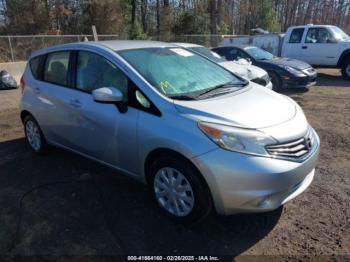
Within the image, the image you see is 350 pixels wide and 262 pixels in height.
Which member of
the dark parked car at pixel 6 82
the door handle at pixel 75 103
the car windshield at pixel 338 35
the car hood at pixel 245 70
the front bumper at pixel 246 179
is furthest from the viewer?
the car windshield at pixel 338 35

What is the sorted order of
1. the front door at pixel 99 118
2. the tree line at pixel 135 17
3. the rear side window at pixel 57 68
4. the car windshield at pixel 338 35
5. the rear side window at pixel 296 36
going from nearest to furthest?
1. the front door at pixel 99 118
2. the rear side window at pixel 57 68
3. the car windshield at pixel 338 35
4. the rear side window at pixel 296 36
5. the tree line at pixel 135 17

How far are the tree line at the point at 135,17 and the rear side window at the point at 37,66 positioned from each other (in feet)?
51.2

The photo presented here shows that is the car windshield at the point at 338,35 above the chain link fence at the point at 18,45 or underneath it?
above

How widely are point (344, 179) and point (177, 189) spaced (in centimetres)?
221

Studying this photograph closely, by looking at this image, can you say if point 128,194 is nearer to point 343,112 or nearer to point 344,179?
point 344,179

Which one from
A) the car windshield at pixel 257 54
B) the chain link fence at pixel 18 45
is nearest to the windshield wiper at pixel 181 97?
the car windshield at pixel 257 54

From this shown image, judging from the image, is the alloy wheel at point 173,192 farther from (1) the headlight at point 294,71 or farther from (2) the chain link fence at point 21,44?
(2) the chain link fence at point 21,44

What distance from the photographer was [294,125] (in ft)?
10.5

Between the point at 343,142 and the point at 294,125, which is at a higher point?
the point at 294,125

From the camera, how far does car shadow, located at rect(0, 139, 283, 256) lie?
306 cm

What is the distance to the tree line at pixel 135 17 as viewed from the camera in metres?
18.9

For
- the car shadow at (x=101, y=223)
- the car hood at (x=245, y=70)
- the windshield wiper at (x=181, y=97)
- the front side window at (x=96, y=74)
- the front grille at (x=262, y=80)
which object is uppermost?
the front side window at (x=96, y=74)

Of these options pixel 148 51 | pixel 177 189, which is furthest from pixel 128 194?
pixel 148 51

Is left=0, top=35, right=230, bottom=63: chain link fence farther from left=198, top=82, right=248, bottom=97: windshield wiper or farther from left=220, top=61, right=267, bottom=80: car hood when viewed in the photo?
left=198, top=82, right=248, bottom=97: windshield wiper
